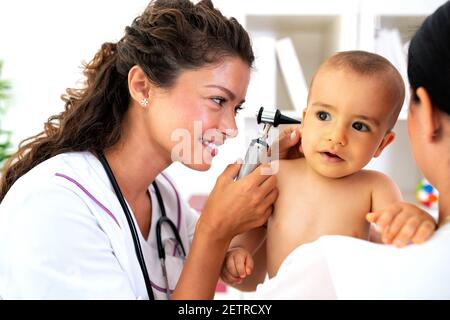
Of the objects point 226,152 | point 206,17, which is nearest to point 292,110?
point 226,152

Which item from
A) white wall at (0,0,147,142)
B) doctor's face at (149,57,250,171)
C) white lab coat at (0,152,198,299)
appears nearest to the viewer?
white lab coat at (0,152,198,299)

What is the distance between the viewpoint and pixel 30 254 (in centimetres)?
99

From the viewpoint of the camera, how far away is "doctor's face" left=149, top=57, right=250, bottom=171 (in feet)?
4.14

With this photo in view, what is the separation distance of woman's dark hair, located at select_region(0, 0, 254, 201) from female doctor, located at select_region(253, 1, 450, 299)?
598 mm

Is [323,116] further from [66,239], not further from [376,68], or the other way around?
[66,239]

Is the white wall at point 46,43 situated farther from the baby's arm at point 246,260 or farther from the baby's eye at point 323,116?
the baby's eye at point 323,116

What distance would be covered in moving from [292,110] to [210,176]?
0.56 m

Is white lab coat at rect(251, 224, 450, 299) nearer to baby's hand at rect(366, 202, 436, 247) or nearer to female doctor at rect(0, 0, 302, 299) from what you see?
baby's hand at rect(366, 202, 436, 247)

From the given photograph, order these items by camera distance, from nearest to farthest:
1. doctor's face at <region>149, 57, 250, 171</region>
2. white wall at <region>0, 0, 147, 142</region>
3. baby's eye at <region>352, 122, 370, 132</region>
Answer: baby's eye at <region>352, 122, 370, 132</region> < doctor's face at <region>149, 57, 250, 171</region> < white wall at <region>0, 0, 147, 142</region>

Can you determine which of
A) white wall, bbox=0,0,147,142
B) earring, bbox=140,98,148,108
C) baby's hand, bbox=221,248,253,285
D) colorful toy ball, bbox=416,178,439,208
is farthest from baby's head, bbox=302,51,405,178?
white wall, bbox=0,0,147,142

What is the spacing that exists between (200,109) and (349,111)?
36 centimetres

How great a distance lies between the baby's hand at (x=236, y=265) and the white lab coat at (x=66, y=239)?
0.19m

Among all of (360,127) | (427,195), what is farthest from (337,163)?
(427,195)

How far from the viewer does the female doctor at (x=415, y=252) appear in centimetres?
74
